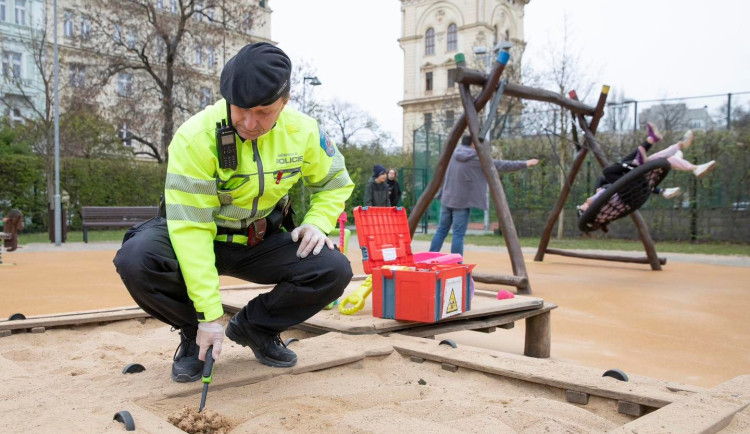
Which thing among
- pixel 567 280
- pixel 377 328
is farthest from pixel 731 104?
pixel 377 328

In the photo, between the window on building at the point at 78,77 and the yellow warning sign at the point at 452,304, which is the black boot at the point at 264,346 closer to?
the yellow warning sign at the point at 452,304

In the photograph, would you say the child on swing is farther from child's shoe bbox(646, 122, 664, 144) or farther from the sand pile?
the sand pile

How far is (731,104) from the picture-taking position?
53.0ft

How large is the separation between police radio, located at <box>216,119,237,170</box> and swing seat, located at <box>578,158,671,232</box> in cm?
607

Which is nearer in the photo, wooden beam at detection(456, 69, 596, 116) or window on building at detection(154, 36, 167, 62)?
wooden beam at detection(456, 69, 596, 116)

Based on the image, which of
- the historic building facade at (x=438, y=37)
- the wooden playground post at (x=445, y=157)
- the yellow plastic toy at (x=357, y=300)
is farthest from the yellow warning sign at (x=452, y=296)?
the historic building facade at (x=438, y=37)

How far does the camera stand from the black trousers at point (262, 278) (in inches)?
93.7

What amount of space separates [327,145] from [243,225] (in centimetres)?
53

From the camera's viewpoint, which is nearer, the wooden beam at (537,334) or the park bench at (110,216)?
the wooden beam at (537,334)

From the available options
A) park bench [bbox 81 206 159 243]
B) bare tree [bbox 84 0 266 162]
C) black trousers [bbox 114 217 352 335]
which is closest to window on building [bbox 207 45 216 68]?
bare tree [bbox 84 0 266 162]

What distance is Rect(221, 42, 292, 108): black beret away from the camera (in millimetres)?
2123

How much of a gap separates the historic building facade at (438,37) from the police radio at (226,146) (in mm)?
44950

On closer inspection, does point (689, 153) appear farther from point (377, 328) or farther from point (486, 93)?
point (377, 328)

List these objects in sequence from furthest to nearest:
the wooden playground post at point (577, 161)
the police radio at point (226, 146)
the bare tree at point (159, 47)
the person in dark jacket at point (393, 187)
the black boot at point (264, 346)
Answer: the bare tree at point (159, 47) → the person in dark jacket at point (393, 187) → the wooden playground post at point (577, 161) → the black boot at point (264, 346) → the police radio at point (226, 146)
